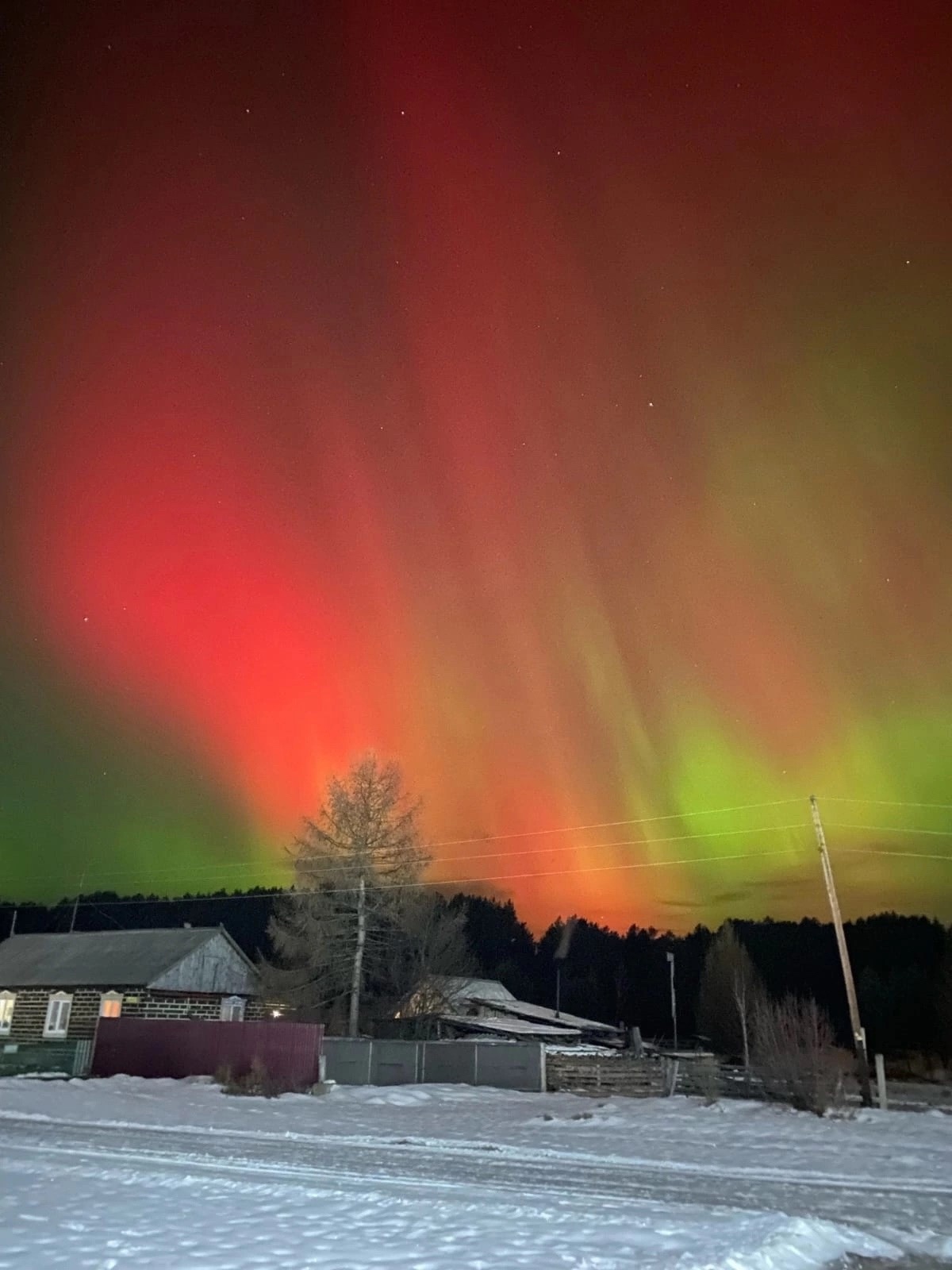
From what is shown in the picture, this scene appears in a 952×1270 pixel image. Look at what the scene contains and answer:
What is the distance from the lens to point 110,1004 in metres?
38.2

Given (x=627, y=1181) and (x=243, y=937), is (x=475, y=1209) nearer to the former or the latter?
(x=627, y=1181)

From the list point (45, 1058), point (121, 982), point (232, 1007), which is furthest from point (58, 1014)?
point (45, 1058)

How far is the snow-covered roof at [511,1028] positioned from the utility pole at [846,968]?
2130cm

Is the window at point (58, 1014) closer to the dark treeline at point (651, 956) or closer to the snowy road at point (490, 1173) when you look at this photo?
the snowy road at point (490, 1173)

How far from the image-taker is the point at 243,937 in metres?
91.8

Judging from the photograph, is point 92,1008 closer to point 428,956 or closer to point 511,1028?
point 428,956

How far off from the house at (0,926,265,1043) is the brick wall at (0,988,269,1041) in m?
0.03

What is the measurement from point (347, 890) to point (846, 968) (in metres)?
20.1

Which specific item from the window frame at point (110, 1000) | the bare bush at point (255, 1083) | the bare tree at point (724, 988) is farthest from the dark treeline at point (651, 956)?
the bare bush at point (255, 1083)

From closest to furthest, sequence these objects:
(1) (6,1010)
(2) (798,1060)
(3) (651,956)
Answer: (2) (798,1060), (1) (6,1010), (3) (651,956)

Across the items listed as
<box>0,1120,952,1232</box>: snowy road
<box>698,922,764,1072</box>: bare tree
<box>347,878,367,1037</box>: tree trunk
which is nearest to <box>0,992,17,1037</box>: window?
<box>347,878,367,1037</box>: tree trunk

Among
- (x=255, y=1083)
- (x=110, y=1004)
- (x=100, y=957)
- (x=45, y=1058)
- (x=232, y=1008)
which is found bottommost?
(x=255, y=1083)

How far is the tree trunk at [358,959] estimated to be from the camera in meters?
37.6

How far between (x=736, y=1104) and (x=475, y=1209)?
1790 centimetres
